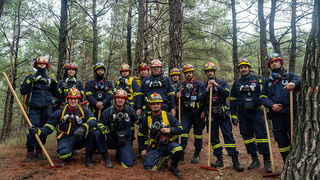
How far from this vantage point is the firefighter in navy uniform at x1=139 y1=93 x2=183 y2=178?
16.8 ft

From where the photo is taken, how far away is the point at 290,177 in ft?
11.4

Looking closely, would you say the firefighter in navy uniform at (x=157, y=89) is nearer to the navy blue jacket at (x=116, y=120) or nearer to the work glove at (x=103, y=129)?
the navy blue jacket at (x=116, y=120)

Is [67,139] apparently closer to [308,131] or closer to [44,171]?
[44,171]

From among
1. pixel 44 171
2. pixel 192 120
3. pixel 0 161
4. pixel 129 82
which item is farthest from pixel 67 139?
pixel 192 120

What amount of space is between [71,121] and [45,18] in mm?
13167

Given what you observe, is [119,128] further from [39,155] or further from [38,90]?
[38,90]

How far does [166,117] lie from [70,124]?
250cm

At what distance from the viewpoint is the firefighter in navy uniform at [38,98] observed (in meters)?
5.69

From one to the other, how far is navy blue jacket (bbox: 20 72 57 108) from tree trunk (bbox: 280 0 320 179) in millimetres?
5842

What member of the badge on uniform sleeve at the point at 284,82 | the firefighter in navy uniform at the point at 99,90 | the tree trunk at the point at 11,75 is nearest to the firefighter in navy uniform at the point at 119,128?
the firefighter in navy uniform at the point at 99,90

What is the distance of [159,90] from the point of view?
6371 millimetres

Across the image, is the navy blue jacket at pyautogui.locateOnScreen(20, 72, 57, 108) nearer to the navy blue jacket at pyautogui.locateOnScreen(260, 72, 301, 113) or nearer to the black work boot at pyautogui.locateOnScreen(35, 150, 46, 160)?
the black work boot at pyautogui.locateOnScreen(35, 150, 46, 160)

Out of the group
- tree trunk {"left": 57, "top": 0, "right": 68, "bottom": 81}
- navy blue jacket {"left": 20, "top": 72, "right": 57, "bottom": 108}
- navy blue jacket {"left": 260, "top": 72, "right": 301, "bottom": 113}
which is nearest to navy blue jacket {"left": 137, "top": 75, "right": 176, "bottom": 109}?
navy blue jacket {"left": 260, "top": 72, "right": 301, "bottom": 113}

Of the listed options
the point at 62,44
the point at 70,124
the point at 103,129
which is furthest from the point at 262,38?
the point at 70,124
